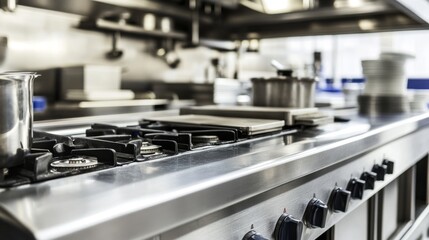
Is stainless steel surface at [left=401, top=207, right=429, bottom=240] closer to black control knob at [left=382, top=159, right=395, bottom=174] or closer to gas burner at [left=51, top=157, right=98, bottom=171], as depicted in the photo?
black control knob at [left=382, top=159, right=395, bottom=174]

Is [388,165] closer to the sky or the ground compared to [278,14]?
closer to the ground

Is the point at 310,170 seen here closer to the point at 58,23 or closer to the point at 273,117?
the point at 273,117

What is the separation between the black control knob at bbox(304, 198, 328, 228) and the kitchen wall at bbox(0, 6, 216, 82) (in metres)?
1.72

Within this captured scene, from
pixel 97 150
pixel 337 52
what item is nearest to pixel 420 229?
pixel 97 150

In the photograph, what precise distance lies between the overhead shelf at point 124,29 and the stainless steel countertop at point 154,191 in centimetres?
170

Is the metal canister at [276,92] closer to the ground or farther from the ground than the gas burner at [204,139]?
farther from the ground

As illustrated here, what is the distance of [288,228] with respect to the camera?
Result: 0.79m

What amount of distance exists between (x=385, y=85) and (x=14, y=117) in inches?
73.7

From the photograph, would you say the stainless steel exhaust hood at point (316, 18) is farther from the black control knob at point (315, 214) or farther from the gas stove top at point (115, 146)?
the black control knob at point (315, 214)

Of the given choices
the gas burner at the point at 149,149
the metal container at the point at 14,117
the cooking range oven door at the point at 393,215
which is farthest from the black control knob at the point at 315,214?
the metal container at the point at 14,117

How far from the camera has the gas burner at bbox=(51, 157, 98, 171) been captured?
2.13 feet

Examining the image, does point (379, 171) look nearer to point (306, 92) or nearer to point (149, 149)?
point (306, 92)

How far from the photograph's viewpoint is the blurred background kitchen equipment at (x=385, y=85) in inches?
78.6

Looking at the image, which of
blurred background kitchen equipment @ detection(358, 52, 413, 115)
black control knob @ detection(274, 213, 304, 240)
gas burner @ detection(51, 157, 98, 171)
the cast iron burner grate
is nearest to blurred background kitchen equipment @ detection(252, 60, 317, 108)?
the cast iron burner grate
